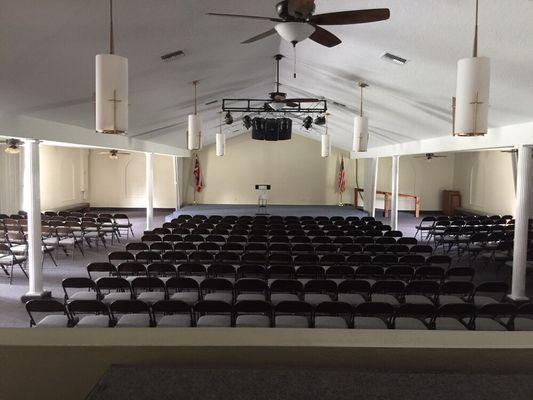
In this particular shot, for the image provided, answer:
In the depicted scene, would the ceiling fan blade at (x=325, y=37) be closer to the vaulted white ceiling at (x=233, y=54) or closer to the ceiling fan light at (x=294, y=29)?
the ceiling fan light at (x=294, y=29)

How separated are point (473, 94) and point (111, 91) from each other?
3733 mm

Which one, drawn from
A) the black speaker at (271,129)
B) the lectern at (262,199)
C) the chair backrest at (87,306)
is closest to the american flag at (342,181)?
the lectern at (262,199)

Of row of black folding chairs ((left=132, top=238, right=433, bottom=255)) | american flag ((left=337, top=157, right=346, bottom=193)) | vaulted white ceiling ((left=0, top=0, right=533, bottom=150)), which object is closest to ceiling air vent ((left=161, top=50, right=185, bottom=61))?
vaulted white ceiling ((left=0, top=0, right=533, bottom=150))

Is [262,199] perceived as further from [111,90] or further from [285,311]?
[111,90]

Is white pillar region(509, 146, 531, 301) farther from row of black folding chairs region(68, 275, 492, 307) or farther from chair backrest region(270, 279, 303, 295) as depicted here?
chair backrest region(270, 279, 303, 295)

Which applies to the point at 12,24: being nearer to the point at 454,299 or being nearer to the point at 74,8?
the point at 74,8

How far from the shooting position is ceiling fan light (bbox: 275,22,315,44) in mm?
4578

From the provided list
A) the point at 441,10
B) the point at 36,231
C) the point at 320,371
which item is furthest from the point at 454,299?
the point at 36,231

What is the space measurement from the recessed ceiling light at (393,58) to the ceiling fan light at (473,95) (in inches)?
131

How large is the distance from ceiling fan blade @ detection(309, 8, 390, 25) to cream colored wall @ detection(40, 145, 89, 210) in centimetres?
1693

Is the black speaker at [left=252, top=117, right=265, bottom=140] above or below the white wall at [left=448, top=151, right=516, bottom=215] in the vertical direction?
above

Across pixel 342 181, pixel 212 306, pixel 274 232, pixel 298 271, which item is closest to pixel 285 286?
pixel 298 271

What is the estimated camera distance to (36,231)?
8.95 metres

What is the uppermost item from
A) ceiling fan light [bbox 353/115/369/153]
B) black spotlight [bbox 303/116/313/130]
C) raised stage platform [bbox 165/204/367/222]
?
black spotlight [bbox 303/116/313/130]
